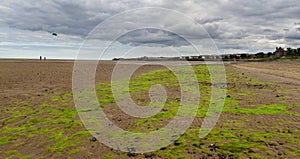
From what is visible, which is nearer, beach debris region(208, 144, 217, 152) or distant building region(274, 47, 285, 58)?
beach debris region(208, 144, 217, 152)

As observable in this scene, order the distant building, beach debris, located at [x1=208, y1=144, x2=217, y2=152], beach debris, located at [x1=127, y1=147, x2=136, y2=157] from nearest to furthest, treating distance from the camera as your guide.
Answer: beach debris, located at [x1=127, y1=147, x2=136, y2=157] → beach debris, located at [x1=208, y1=144, x2=217, y2=152] → the distant building

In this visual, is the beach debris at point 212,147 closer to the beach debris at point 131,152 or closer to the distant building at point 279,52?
the beach debris at point 131,152

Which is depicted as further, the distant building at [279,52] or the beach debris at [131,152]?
the distant building at [279,52]

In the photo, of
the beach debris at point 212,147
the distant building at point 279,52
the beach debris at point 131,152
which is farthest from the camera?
the distant building at point 279,52

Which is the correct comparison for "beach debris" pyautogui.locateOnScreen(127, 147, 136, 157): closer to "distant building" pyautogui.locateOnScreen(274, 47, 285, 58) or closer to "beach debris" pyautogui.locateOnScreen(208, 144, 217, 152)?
"beach debris" pyautogui.locateOnScreen(208, 144, 217, 152)

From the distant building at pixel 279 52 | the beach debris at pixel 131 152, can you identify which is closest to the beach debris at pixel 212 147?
the beach debris at pixel 131 152

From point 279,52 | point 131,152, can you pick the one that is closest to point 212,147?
point 131,152

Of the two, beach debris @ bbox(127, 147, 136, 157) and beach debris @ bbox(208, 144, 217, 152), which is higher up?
beach debris @ bbox(208, 144, 217, 152)

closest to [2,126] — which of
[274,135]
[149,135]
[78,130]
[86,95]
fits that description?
[78,130]

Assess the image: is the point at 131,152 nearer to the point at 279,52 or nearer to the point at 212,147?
the point at 212,147

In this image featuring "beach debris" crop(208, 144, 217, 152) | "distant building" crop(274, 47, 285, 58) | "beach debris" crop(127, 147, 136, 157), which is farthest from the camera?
"distant building" crop(274, 47, 285, 58)

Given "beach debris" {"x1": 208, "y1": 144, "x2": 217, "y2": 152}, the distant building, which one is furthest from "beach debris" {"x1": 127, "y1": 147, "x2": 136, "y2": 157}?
the distant building

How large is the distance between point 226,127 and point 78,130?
15.8ft

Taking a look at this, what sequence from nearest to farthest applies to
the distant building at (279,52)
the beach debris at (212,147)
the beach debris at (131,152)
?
the beach debris at (131,152), the beach debris at (212,147), the distant building at (279,52)
